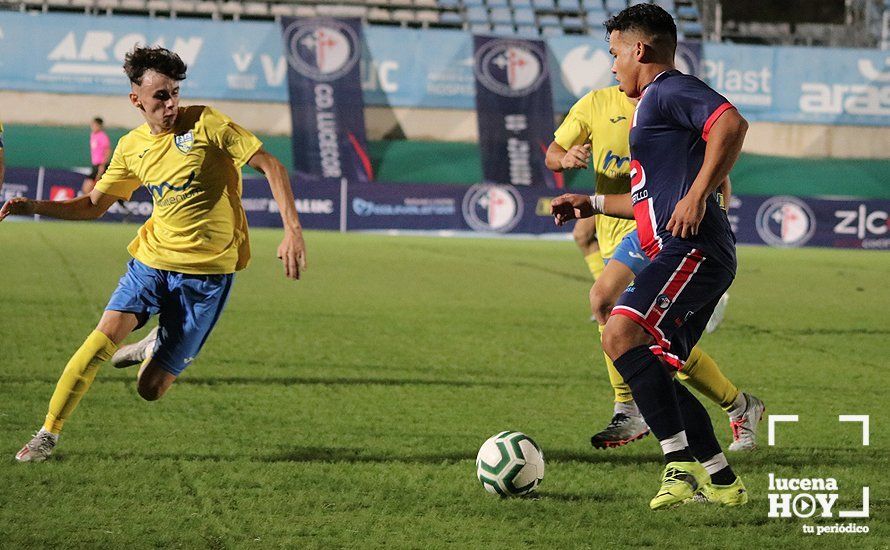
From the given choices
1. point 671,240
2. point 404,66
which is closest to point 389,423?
point 671,240

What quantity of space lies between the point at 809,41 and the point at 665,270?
1172 inches

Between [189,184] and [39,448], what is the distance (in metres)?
1.36

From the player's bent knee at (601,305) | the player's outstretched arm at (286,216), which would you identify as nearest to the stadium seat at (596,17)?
the player's bent knee at (601,305)

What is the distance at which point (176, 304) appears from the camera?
19.1 feet

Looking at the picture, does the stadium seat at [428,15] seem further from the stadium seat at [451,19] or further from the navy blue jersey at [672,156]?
the navy blue jersey at [672,156]

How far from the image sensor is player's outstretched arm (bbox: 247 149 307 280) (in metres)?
5.17

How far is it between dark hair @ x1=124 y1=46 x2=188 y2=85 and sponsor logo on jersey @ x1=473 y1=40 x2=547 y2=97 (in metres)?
23.0

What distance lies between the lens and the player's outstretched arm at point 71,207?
5574 mm

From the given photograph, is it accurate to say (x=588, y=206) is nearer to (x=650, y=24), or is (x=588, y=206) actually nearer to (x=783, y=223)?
(x=650, y=24)

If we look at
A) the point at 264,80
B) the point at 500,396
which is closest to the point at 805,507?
the point at 500,396

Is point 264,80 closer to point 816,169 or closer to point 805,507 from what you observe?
point 816,169

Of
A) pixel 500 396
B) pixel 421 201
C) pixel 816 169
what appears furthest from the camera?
pixel 816 169

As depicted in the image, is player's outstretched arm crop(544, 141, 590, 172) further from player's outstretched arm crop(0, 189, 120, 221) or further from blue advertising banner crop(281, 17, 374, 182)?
blue advertising banner crop(281, 17, 374, 182)

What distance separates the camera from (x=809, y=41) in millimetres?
32406
